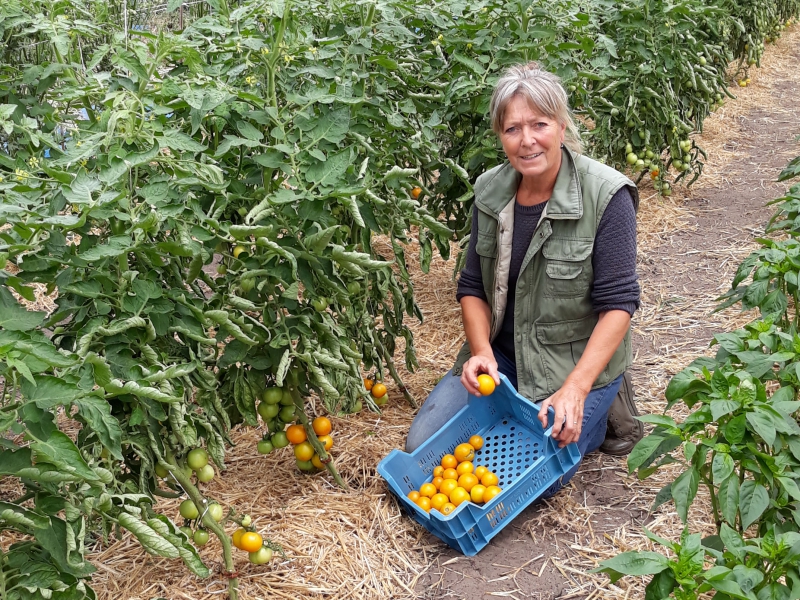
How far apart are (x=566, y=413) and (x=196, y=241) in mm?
1141

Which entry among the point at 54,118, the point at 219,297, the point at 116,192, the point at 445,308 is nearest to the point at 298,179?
the point at 219,297

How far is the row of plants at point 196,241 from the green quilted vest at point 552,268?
0.28 m

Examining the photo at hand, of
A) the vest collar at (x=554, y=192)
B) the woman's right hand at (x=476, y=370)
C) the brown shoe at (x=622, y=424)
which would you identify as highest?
the vest collar at (x=554, y=192)

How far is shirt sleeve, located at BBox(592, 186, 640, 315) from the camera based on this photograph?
2330 millimetres

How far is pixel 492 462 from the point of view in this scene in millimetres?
2559

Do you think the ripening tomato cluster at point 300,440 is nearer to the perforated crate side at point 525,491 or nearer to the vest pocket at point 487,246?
the perforated crate side at point 525,491

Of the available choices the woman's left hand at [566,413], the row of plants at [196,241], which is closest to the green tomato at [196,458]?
the row of plants at [196,241]

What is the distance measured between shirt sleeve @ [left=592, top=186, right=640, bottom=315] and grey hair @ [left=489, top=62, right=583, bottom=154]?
32 cm

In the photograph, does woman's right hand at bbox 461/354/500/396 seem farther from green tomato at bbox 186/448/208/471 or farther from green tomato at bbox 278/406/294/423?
green tomato at bbox 186/448/208/471

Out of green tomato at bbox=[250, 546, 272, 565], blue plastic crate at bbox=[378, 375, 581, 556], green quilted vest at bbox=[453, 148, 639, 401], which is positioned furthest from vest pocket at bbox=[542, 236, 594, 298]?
green tomato at bbox=[250, 546, 272, 565]

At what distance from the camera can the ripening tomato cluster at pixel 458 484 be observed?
7.54ft

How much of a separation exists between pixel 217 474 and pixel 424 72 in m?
1.66

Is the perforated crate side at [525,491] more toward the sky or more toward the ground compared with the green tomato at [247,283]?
more toward the ground

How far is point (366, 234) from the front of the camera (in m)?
2.42
